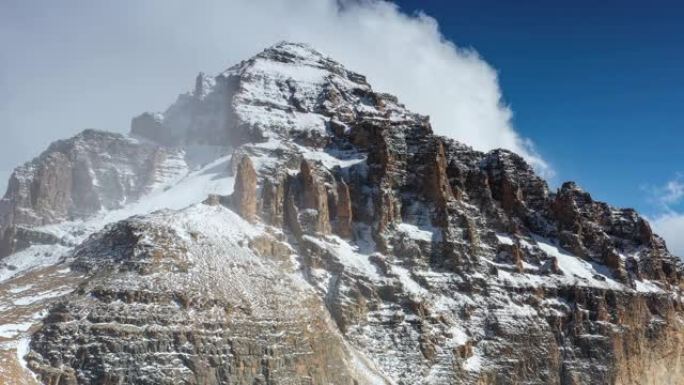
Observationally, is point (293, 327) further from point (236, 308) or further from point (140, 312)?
point (140, 312)

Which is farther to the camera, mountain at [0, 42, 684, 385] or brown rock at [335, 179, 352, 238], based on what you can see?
brown rock at [335, 179, 352, 238]

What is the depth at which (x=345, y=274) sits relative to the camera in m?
156

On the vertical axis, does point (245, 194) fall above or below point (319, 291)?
above

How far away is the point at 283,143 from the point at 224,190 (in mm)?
28407

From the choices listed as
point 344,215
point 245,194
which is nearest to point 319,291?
point 245,194

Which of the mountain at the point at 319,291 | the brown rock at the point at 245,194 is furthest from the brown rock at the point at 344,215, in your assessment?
the brown rock at the point at 245,194

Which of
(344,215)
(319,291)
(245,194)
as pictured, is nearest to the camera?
(319,291)

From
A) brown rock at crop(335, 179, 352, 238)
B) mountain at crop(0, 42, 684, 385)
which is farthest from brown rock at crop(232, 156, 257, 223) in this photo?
brown rock at crop(335, 179, 352, 238)

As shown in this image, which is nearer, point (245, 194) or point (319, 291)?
point (319, 291)

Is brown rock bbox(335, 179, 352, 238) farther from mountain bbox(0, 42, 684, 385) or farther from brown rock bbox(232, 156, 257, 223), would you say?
brown rock bbox(232, 156, 257, 223)

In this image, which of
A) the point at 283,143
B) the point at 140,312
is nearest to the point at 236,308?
the point at 140,312

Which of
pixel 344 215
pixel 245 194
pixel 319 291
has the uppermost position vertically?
pixel 344 215

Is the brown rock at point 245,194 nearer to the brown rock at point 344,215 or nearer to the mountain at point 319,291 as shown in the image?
the mountain at point 319,291

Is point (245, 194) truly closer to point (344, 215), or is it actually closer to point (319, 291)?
point (344, 215)
